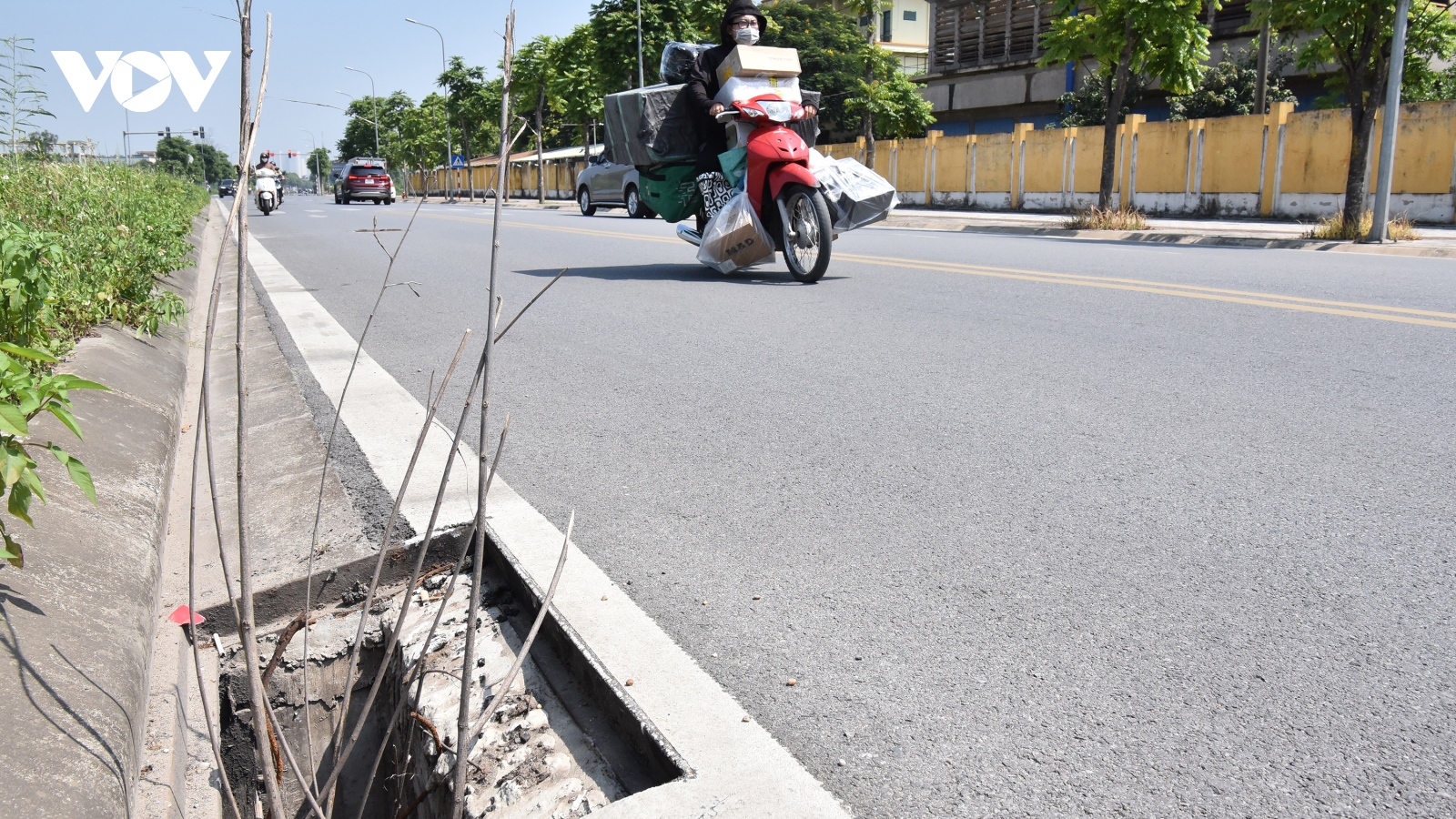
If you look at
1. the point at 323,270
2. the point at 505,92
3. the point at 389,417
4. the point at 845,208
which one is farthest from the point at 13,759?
the point at 323,270

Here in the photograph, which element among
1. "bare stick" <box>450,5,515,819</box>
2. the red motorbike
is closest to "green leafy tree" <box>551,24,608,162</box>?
the red motorbike

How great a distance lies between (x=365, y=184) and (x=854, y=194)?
38445 millimetres

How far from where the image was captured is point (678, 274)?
34.5 feet

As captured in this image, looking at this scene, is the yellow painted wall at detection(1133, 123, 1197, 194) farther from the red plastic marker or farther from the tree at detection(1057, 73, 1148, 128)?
the red plastic marker

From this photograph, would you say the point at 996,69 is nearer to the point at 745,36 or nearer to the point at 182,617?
the point at 745,36

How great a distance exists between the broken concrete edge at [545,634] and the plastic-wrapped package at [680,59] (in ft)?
23.5

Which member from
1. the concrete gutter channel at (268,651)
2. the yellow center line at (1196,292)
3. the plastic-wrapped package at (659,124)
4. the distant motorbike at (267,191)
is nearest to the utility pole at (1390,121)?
the yellow center line at (1196,292)

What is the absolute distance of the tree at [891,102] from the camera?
121 ft

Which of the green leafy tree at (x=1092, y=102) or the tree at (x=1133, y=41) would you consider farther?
the green leafy tree at (x=1092, y=102)

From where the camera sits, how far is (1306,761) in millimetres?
1954

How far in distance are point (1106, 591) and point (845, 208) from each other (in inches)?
265

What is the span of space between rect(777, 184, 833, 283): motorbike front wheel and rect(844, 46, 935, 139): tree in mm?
26218

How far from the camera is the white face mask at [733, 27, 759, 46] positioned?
9195 millimetres

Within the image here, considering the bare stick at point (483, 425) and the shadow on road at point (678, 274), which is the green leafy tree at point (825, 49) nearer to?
the shadow on road at point (678, 274)
